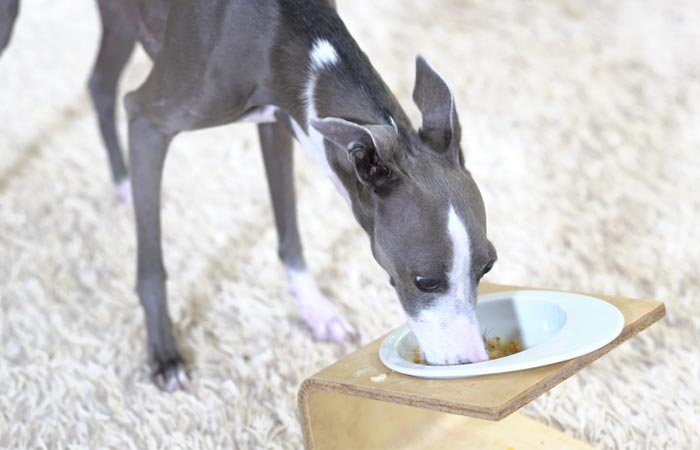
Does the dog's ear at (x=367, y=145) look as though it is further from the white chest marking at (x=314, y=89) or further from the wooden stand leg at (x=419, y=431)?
the wooden stand leg at (x=419, y=431)

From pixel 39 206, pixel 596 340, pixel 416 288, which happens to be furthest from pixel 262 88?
pixel 39 206

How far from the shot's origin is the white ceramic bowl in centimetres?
141

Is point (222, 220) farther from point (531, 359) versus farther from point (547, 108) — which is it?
point (531, 359)

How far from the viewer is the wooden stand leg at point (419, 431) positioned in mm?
1673

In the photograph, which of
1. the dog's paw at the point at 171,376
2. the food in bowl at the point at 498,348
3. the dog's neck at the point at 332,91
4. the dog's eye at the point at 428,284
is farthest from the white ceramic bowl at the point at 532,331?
the dog's paw at the point at 171,376

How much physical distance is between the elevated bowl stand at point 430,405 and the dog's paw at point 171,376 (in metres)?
0.52

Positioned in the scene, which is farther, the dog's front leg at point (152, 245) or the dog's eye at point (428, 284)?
the dog's front leg at point (152, 245)

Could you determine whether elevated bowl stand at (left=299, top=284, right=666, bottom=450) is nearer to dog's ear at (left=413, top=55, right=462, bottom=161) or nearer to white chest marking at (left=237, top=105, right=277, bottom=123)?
dog's ear at (left=413, top=55, right=462, bottom=161)

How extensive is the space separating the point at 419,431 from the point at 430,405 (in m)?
0.39

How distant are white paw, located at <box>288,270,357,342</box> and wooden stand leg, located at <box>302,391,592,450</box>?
1.52 feet

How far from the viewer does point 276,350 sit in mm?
2176

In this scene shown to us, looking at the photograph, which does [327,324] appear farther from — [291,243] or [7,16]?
[7,16]

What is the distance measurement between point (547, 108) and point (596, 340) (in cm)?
194

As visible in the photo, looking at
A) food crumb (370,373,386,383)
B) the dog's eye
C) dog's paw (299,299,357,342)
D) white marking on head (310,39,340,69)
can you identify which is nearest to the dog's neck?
white marking on head (310,39,340,69)
